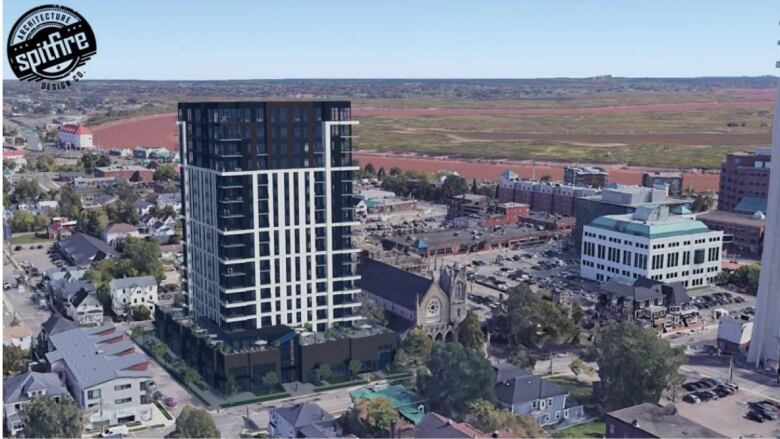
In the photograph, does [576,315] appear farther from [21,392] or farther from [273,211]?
[21,392]

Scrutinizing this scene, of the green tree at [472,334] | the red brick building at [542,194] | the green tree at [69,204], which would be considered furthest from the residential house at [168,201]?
the green tree at [472,334]

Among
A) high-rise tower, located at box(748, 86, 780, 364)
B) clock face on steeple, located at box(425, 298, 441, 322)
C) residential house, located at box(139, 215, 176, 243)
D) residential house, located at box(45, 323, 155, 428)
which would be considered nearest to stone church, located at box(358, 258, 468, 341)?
clock face on steeple, located at box(425, 298, 441, 322)

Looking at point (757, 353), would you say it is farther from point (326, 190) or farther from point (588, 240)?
point (326, 190)

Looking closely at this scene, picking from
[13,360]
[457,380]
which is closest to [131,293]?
[13,360]

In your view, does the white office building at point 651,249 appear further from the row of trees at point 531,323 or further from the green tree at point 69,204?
the green tree at point 69,204

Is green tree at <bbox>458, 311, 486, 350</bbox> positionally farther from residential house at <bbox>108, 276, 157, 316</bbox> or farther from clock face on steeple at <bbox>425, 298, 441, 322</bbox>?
residential house at <bbox>108, 276, 157, 316</bbox>
